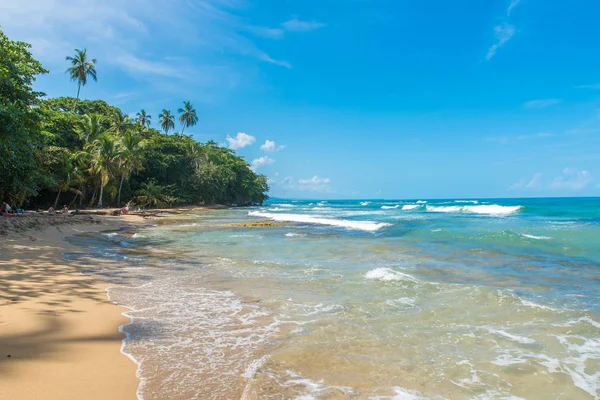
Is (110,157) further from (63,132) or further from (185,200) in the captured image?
(185,200)

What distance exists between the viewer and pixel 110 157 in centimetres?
3150

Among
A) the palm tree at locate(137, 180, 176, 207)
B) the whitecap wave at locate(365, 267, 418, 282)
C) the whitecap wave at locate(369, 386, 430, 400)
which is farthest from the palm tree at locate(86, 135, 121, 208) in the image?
the whitecap wave at locate(369, 386, 430, 400)

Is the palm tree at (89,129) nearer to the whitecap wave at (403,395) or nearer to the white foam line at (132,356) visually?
the white foam line at (132,356)

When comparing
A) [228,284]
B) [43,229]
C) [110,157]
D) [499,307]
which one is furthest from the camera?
[110,157]

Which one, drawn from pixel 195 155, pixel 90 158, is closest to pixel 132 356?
pixel 90 158

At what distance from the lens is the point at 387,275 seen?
26.6 ft

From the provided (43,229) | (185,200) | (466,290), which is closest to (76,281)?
(466,290)

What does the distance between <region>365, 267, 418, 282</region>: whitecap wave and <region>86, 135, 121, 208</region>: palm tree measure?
1190 inches

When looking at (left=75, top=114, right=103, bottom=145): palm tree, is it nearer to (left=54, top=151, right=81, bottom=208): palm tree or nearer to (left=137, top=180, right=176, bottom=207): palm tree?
(left=54, top=151, right=81, bottom=208): palm tree

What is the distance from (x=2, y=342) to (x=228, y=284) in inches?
163

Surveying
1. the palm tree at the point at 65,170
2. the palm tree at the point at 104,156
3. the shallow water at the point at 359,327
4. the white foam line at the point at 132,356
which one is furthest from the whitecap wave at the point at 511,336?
the palm tree at the point at 104,156

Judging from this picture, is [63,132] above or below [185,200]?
above

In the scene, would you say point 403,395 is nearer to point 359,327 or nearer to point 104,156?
point 359,327

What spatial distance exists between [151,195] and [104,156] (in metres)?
11.5
